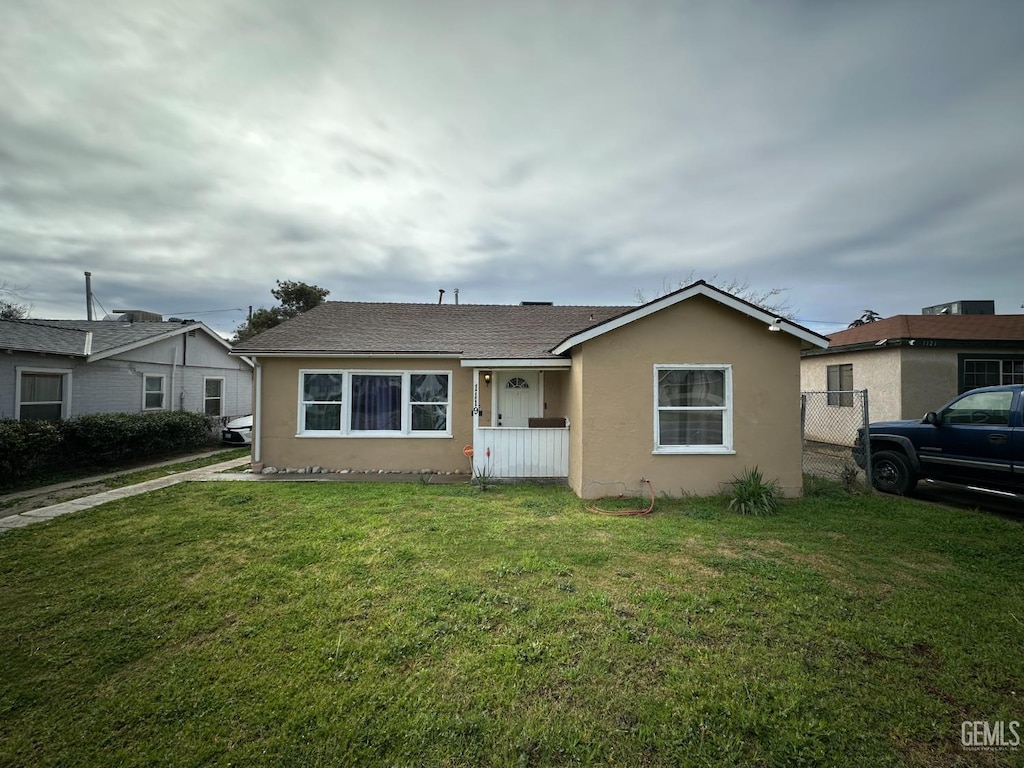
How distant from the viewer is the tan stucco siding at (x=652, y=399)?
7387mm

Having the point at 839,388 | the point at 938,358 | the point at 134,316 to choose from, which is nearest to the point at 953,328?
the point at 938,358

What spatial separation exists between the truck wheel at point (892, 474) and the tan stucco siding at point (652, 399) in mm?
2209

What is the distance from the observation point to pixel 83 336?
12234 mm

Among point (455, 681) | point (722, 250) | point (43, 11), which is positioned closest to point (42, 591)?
point (455, 681)

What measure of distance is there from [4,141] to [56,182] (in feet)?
6.14

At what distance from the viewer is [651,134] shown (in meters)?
9.58

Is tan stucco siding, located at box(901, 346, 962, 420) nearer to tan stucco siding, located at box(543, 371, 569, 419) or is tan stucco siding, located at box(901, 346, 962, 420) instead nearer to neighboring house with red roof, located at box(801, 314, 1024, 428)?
neighboring house with red roof, located at box(801, 314, 1024, 428)

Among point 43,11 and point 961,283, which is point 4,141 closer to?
point 43,11

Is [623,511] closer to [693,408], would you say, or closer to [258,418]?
[693,408]

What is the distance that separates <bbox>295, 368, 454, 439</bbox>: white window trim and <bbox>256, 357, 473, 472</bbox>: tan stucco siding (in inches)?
2.8

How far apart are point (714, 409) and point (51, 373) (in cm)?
1694

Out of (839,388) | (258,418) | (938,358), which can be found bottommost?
(258,418)

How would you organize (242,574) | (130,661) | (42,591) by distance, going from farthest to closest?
1. (242,574)
2. (42,591)
3. (130,661)

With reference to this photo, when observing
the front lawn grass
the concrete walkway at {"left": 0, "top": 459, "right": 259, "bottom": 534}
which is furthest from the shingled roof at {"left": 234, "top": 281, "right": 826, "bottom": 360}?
the front lawn grass
